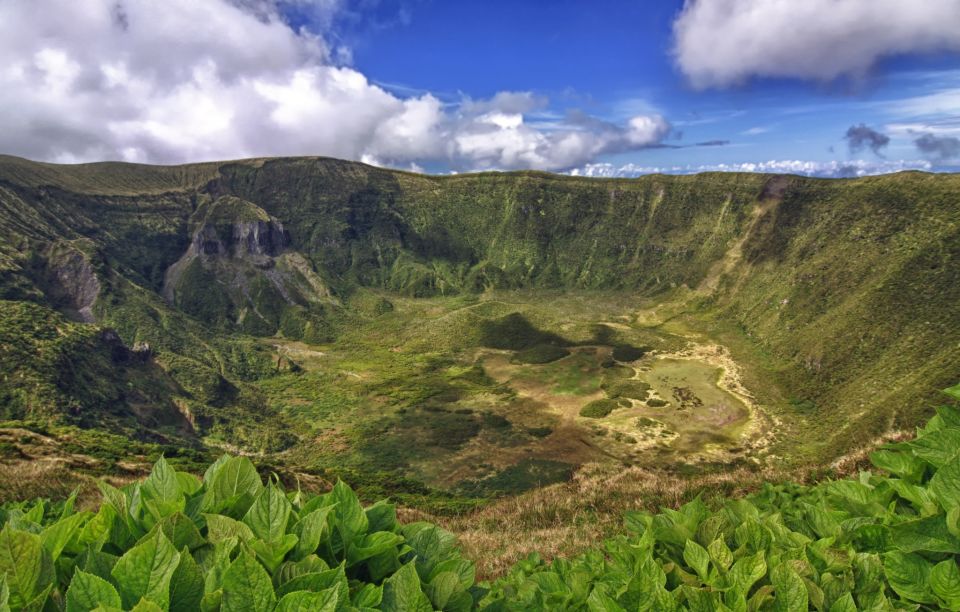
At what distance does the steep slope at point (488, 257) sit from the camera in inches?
2672

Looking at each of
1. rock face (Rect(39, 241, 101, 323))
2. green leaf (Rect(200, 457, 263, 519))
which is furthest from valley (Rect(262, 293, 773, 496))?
green leaf (Rect(200, 457, 263, 519))

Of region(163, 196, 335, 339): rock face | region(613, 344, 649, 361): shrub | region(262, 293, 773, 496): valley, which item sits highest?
region(163, 196, 335, 339): rock face

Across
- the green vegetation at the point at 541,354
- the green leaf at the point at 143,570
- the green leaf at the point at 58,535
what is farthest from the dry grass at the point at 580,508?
the green vegetation at the point at 541,354

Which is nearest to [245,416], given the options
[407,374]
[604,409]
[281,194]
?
[407,374]

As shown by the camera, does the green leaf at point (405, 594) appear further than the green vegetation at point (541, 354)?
No

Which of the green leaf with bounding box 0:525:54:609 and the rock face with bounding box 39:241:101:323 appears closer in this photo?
the green leaf with bounding box 0:525:54:609

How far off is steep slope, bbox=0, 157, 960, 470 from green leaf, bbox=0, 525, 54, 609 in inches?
2137

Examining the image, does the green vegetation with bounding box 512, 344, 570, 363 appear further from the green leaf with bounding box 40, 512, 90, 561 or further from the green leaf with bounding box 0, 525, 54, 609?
the green leaf with bounding box 0, 525, 54, 609

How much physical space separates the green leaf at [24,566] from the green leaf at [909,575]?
3.92 metres

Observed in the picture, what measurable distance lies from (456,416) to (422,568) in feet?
Result: 211

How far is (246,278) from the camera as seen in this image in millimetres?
133250

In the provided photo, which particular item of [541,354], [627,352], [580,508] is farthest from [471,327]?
[580,508]

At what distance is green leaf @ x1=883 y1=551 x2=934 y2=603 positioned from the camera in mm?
2496

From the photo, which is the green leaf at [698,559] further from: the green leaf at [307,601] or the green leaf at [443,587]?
the green leaf at [307,601]
